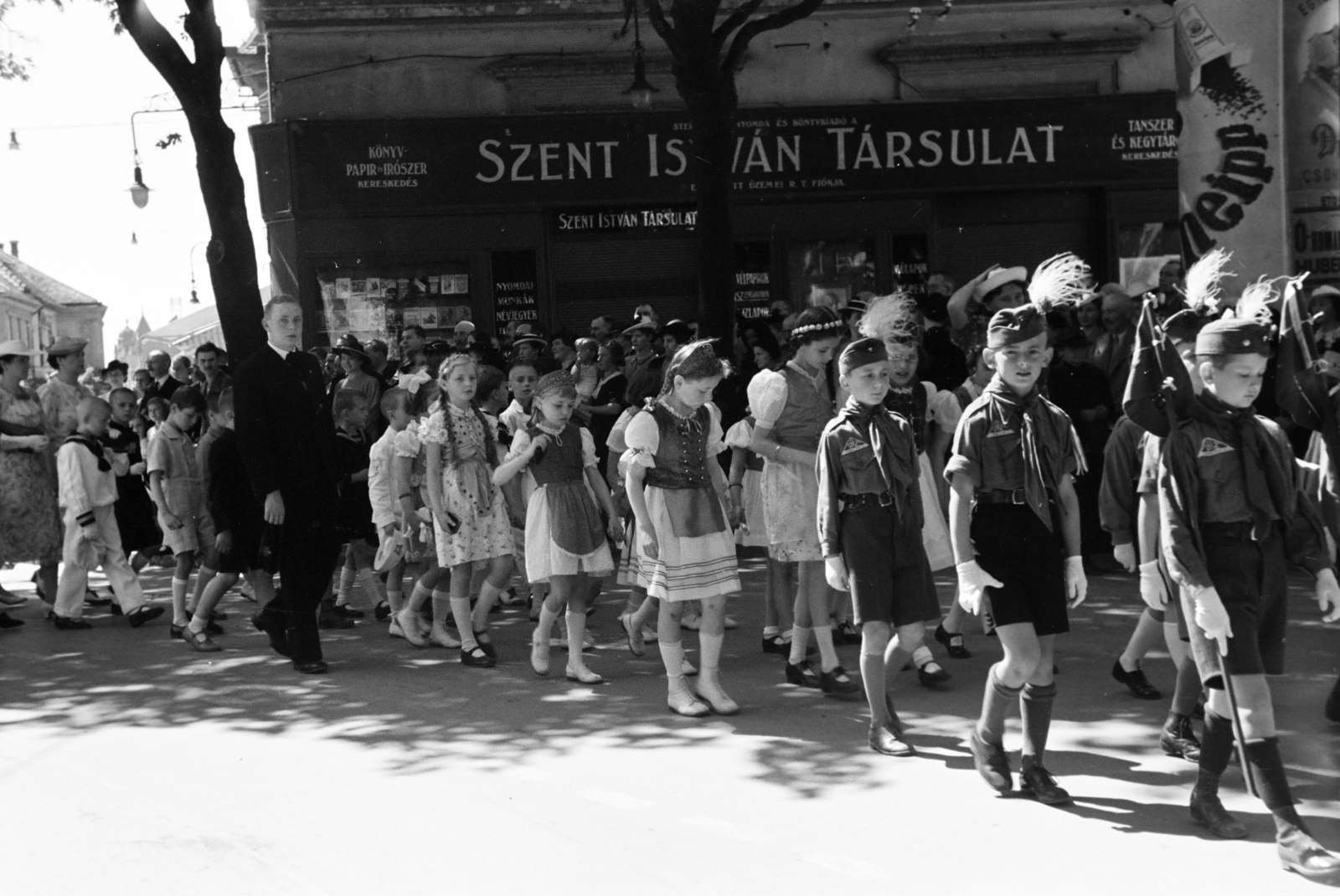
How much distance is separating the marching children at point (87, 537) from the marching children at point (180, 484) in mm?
467

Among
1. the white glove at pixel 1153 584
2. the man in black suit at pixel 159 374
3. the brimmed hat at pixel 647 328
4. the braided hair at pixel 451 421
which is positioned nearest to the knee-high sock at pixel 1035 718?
the white glove at pixel 1153 584

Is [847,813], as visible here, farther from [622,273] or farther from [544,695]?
[622,273]

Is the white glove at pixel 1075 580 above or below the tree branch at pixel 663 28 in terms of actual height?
below

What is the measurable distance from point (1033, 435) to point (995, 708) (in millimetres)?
1046

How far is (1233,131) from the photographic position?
330 inches

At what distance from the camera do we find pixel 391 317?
1955 cm

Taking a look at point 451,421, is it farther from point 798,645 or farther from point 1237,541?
point 1237,541

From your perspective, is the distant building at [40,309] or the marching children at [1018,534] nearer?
the marching children at [1018,534]

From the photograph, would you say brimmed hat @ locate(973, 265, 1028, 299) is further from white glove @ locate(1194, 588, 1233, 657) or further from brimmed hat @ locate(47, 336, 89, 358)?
brimmed hat @ locate(47, 336, 89, 358)

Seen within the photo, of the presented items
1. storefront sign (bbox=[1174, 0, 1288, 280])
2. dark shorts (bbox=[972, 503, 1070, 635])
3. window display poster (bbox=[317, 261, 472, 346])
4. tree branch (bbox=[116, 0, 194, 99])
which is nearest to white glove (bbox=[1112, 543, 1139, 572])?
dark shorts (bbox=[972, 503, 1070, 635])

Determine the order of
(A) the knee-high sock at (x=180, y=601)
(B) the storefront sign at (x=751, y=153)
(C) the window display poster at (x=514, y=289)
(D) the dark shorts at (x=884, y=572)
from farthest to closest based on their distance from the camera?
1. (C) the window display poster at (x=514, y=289)
2. (B) the storefront sign at (x=751, y=153)
3. (A) the knee-high sock at (x=180, y=601)
4. (D) the dark shorts at (x=884, y=572)

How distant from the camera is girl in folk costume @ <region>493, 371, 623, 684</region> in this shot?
838 centimetres

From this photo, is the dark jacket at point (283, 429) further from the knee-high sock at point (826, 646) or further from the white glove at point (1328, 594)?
the white glove at point (1328, 594)

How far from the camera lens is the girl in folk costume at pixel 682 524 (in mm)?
7484
